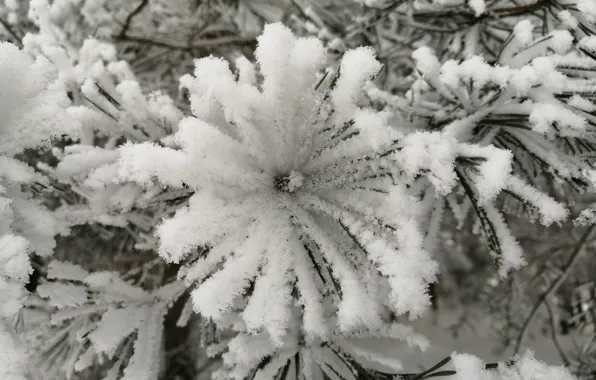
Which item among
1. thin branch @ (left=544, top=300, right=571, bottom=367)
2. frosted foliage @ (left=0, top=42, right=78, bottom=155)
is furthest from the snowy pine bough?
thin branch @ (left=544, top=300, right=571, bottom=367)

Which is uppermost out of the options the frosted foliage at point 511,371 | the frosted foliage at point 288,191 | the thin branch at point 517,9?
the thin branch at point 517,9

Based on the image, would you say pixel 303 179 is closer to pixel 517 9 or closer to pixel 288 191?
pixel 288 191

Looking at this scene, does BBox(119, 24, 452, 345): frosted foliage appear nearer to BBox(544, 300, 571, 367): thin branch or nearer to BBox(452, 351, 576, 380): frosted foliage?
BBox(452, 351, 576, 380): frosted foliage

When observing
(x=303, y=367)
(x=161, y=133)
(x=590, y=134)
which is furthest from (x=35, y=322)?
(x=590, y=134)

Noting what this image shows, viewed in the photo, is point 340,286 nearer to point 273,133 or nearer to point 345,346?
point 273,133

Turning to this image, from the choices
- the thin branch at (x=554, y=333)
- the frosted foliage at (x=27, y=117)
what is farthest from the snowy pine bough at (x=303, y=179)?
the thin branch at (x=554, y=333)

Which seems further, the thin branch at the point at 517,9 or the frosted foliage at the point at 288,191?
the thin branch at the point at 517,9

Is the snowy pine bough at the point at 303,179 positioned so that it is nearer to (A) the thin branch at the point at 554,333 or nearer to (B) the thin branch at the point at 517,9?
(B) the thin branch at the point at 517,9

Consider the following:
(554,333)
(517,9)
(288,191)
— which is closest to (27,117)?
(288,191)

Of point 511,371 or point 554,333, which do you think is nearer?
point 511,371
